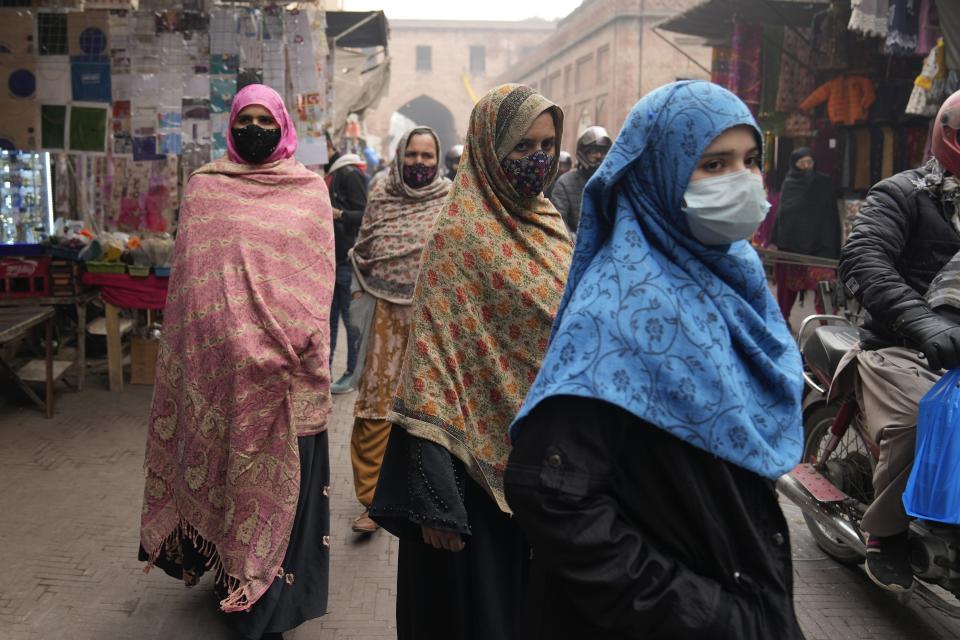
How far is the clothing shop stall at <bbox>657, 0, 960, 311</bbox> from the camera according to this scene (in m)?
6.97

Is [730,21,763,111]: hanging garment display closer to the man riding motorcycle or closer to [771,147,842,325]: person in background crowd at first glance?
[771,147,842,325]: person in background crowd

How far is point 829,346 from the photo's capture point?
3912 millimetres

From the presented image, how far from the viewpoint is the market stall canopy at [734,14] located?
9.05 m

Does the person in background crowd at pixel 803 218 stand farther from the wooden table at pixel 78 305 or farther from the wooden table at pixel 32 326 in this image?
the wooden table at pixel 32 326

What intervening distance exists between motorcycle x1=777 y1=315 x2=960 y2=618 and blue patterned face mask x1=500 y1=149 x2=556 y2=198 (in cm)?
159

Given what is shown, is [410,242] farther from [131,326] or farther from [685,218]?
[131,326]

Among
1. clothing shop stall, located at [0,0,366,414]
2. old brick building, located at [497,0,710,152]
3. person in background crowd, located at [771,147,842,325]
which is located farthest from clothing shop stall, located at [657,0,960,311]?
old brick building, located at [497,0,710,152]

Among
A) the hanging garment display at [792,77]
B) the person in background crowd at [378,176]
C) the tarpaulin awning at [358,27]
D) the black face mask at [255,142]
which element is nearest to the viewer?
the black face mask at [255,142]

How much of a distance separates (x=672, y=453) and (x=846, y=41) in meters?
8.61

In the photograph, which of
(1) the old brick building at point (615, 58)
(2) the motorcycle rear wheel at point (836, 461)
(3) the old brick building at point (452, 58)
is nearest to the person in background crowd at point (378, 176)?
(2) the motorcycle rear wheel at point (836, 461)

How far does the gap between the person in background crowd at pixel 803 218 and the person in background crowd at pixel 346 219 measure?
14.7 ft

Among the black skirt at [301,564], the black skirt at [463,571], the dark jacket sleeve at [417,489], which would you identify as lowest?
the black skirt at [301,564]

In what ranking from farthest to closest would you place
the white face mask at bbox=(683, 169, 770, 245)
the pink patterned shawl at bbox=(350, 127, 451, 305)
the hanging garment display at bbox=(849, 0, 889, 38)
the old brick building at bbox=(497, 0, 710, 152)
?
the old brick building at bbox=(497, 0, 710, 152), the hanging garment display at bbox=(849, 0, 889, 38), the pink patterned shawl at bbox=(350, 127, 451, 305), the white face mask at bbox=(683, 169, 770, 245)

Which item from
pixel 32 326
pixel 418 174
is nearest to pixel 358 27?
pixel 32 326
